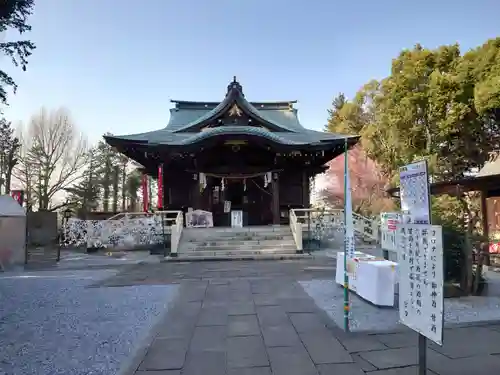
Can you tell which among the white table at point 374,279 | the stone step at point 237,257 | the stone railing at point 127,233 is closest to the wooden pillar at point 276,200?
the stone step at point 237,257

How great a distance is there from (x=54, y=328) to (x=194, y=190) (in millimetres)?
12644

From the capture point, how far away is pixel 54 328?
512 centimetres

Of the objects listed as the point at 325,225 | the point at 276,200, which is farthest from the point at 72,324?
the point at 276,200

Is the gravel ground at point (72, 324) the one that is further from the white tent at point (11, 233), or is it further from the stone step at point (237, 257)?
the stone step at point (237, 257)

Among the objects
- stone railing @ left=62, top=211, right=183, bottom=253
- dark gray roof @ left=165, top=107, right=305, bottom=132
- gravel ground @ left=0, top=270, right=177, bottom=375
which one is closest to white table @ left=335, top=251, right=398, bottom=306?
gravel ground @ left=0, top=270, right=177, bottom=375

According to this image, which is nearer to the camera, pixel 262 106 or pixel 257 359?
pixel 257 359

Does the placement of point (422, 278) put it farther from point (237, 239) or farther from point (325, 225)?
point (325, 225)

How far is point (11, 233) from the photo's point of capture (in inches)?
412

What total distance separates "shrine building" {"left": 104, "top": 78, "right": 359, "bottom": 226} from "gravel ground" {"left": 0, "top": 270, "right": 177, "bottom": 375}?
359 inches

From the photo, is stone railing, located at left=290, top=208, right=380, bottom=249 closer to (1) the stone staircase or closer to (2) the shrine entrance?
(1) the stone staircase

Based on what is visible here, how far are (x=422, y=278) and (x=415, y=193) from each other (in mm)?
712

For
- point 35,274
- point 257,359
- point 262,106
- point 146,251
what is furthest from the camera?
point 262,106

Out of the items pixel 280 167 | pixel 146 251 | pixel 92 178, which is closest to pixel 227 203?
pixel 280 167

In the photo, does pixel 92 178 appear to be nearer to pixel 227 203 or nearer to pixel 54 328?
pixel 227 203
